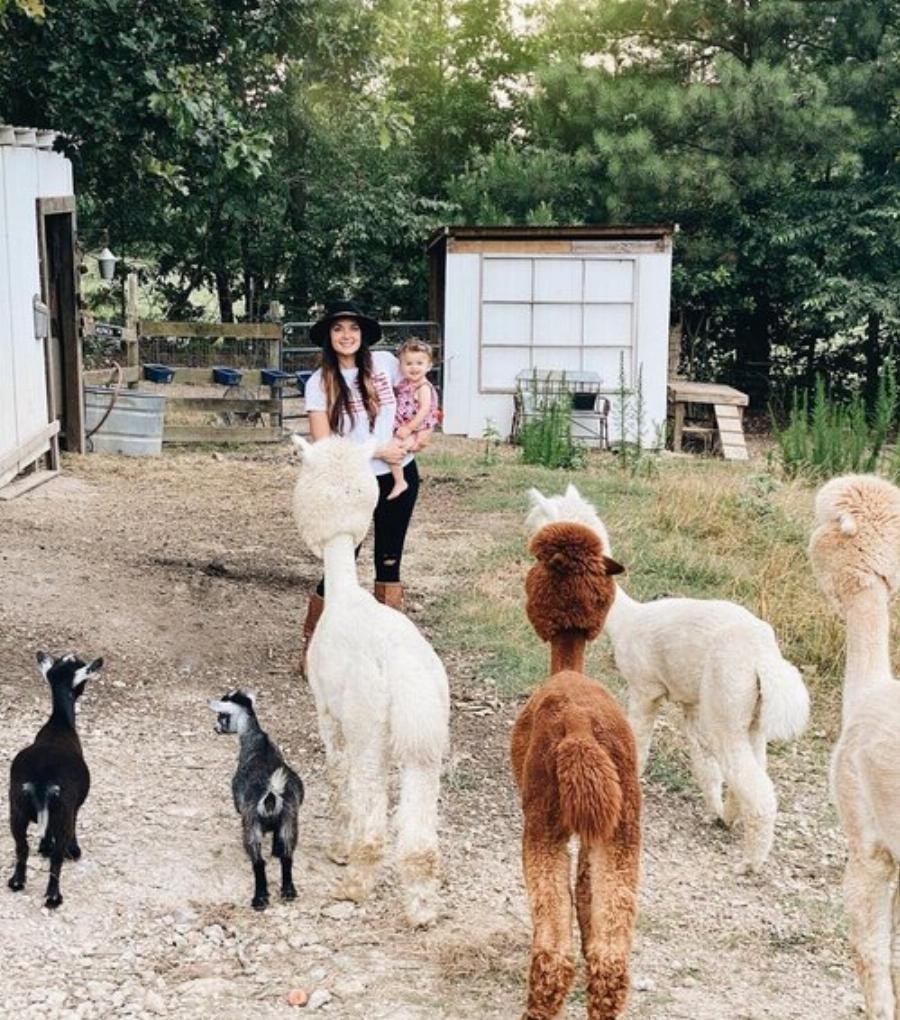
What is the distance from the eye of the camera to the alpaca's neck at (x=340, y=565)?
4906mm

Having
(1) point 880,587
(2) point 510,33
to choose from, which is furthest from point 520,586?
(2) point 510,33

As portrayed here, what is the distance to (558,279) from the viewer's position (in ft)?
63.3

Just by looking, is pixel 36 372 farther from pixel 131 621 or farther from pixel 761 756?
pixel 761 756

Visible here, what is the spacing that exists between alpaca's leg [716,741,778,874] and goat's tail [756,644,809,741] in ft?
0.44

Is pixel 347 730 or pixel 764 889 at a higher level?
pixel 347 730

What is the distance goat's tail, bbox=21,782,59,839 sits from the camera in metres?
4.36

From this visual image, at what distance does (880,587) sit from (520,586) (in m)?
4.84

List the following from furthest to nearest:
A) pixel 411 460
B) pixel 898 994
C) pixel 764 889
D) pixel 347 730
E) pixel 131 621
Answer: pixel 131 621 → pixel 411 460 → pixel 764 889 → pixel 347 730 → pixel 898 994

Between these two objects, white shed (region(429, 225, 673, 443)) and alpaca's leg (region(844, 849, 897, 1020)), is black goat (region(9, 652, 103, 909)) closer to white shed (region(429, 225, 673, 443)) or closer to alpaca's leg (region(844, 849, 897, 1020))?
alpaca's leg (region(844, 849, 897, 1020))

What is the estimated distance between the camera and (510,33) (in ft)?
86.2

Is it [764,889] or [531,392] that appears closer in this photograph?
[764,889]

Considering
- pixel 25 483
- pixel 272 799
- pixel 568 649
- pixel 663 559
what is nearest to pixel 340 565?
pixel 272 799

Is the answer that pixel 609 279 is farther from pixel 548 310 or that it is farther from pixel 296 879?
pixel 296 879

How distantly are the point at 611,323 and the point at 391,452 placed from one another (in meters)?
13.6
